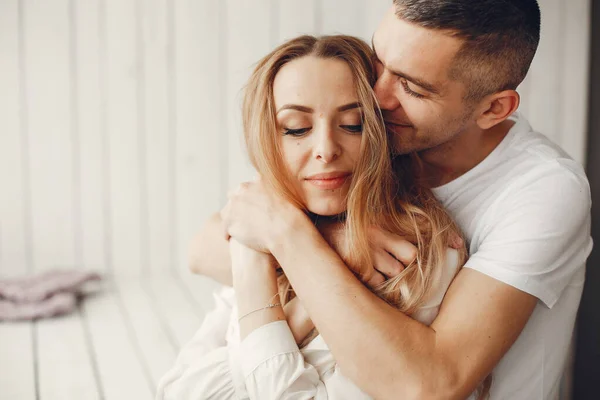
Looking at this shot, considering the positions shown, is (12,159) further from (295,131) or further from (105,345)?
(295,131)

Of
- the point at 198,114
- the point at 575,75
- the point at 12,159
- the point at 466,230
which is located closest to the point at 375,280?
the point at 466,230

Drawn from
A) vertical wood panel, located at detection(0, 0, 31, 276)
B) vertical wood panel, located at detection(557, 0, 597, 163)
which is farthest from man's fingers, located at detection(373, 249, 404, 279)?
vertical wood panel, located at detection(0, 0, 31, 276)

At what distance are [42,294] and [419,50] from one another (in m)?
1.88

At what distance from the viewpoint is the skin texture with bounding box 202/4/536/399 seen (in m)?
1.27

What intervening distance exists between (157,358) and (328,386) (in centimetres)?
100

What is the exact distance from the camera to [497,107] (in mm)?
1604

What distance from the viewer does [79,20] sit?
2887mm

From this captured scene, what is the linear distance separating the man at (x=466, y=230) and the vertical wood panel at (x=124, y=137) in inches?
55.3

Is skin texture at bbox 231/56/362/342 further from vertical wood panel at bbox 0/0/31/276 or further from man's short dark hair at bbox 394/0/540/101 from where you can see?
vertical wood panel at bbox 0/0/31/276

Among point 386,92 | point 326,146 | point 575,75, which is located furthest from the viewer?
point 575,75

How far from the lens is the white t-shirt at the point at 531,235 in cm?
135

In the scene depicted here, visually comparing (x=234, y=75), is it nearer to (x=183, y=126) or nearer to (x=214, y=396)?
(x=183, y=126)

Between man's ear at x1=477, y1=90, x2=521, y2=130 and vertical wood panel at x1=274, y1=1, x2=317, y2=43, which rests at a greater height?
vertical wood panel at x1=274, y1=1, x2=317, y2=43

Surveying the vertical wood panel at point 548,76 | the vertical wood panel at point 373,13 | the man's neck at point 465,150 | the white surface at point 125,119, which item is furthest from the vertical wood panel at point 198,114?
the man's neck at point 465,150
